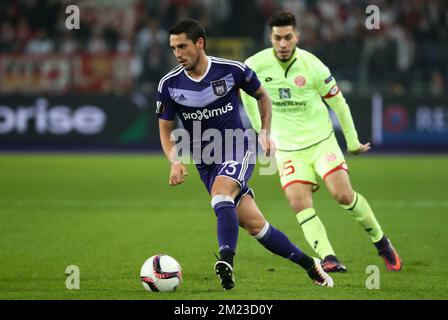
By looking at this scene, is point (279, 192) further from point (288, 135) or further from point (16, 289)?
point (16, 289)

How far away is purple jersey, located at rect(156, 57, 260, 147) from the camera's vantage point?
7.07m

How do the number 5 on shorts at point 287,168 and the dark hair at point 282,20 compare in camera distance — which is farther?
the number 5 on shorts at point 287,168

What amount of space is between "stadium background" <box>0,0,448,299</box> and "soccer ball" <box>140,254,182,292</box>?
18.7ft

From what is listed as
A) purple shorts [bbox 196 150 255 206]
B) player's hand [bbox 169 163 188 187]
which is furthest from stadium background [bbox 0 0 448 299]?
player's hand [bbox 169 163 188 187]

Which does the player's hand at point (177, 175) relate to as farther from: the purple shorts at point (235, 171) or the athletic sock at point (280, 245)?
the athletic sock at point (280, 245)

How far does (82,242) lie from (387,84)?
440 inches

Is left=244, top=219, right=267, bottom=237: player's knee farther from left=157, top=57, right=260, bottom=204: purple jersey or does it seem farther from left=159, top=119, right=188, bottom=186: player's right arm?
left=159, top=119, right=188, bottom=186: player's right arm

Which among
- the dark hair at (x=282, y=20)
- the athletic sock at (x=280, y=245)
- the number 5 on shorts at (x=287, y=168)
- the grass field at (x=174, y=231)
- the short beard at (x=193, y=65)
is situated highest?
the dark hair at (x=282, y=20)

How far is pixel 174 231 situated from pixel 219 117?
12.7 ft

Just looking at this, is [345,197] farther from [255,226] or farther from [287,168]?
[255,226]

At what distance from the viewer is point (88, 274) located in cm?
782

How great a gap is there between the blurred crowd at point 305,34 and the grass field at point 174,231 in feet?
6.42

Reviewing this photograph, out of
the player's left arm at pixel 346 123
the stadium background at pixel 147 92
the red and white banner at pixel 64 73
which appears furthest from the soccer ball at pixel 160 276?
the red and white banner at pixel 64 73

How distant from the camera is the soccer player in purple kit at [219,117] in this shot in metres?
6.93
